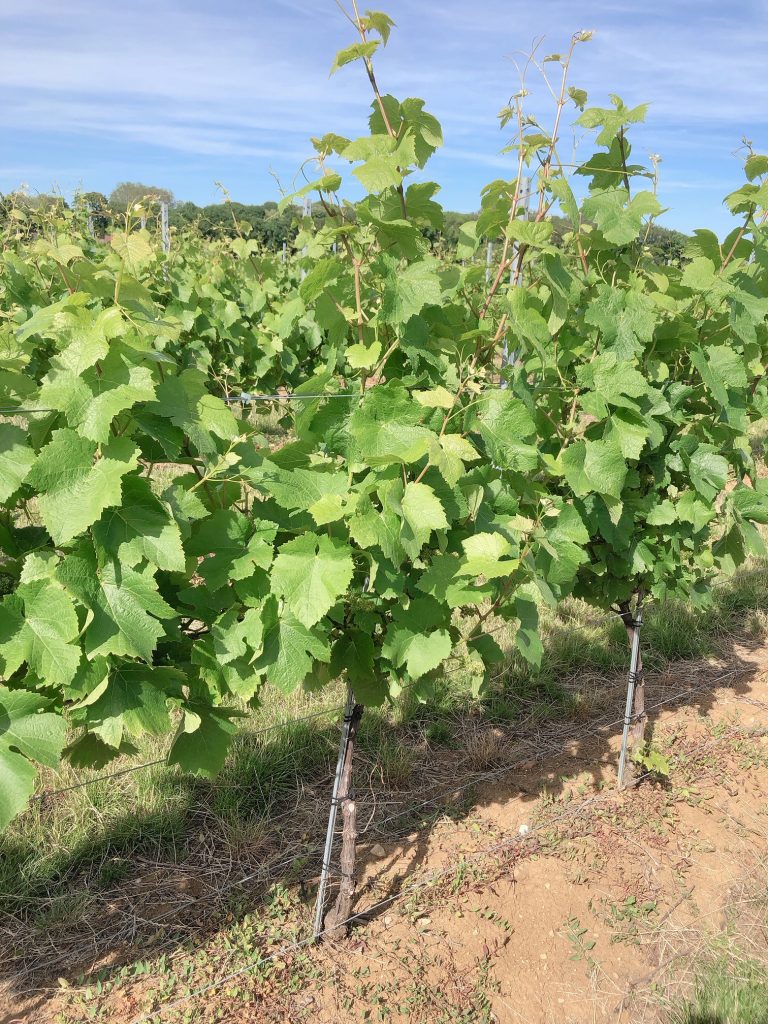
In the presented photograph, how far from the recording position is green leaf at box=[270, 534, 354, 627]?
159cm

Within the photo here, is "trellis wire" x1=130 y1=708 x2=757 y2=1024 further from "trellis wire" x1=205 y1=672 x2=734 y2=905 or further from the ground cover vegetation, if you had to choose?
the ground cover vegetation

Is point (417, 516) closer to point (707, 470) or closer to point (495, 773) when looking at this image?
point (707, 470)

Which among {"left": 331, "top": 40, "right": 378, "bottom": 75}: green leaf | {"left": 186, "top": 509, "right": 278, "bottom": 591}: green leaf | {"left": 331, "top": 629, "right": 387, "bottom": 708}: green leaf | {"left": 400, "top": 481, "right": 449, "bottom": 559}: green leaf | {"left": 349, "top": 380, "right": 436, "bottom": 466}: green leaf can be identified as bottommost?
{"left": 331, "top": 629, "right": 387, "bottom": 708}: green leaf

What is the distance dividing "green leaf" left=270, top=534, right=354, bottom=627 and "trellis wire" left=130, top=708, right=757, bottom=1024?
1.25m

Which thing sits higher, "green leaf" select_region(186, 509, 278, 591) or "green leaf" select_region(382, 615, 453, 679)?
"green leaf" select_region(186, 509, 278, 591)

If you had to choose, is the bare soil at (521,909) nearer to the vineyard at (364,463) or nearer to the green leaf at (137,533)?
the vineyard at (364,463)

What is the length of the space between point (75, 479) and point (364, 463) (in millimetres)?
614

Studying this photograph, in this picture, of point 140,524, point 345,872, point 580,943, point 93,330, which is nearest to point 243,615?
point 140,524

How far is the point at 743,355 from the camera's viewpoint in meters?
2.72

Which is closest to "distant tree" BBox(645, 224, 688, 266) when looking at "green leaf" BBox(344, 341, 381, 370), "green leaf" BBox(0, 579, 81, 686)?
"green leaf" BBox(344, 341, 381, 370)

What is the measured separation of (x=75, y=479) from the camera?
142 cm

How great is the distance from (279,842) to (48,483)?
183cm

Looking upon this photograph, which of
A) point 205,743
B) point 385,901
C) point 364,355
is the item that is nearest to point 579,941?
point 385,901

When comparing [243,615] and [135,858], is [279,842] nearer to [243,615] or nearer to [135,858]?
[135,858]
